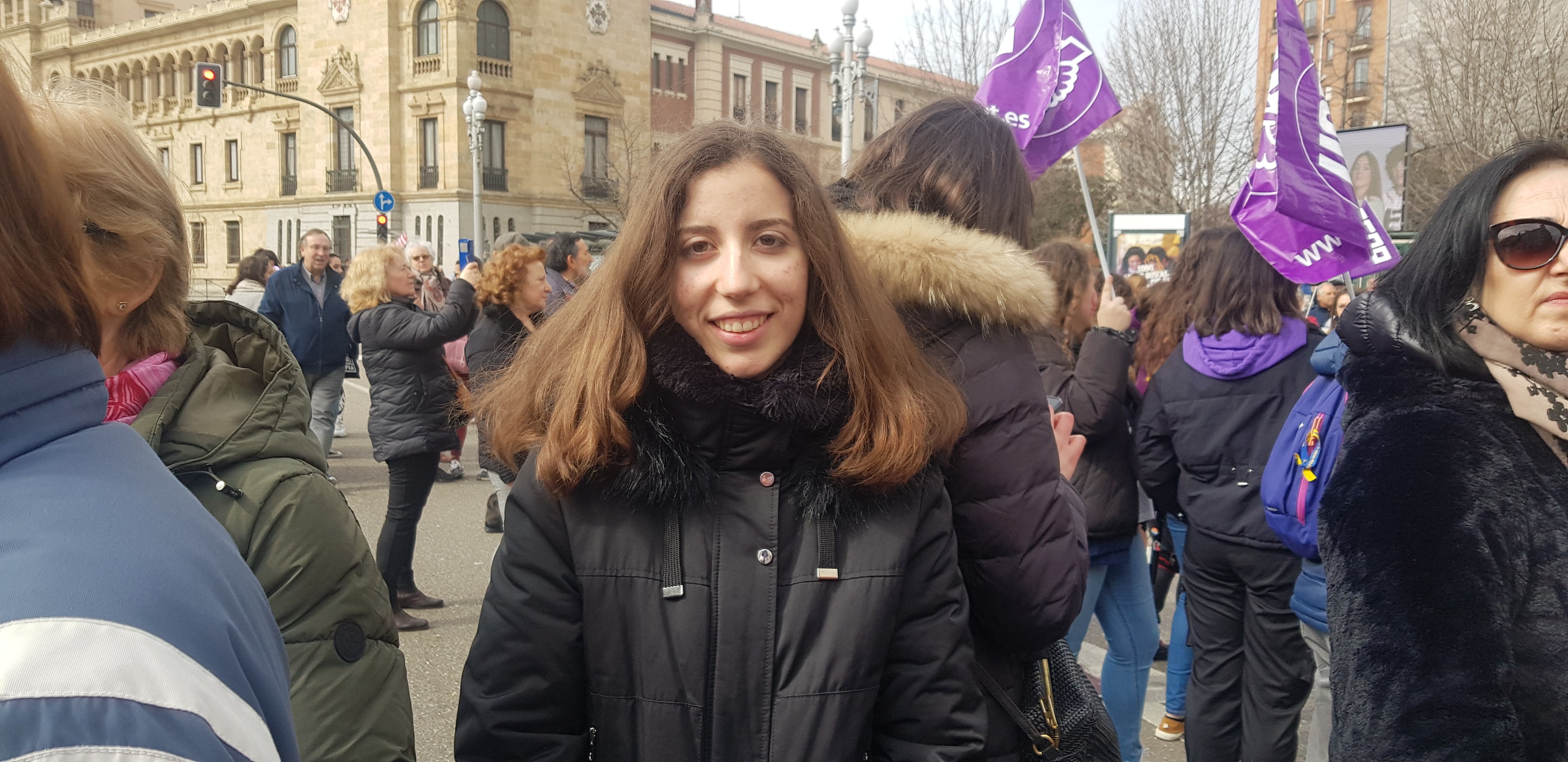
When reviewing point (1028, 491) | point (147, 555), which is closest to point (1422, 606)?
point (1028, 491)

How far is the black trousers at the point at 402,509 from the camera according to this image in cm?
554

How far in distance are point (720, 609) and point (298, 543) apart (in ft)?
2.36

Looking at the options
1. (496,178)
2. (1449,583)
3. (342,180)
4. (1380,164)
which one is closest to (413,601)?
(1449,583)

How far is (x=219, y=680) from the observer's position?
3.10 ft

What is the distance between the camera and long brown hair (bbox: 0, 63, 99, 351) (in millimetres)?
938

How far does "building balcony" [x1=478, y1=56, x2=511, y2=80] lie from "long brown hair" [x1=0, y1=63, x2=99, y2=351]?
132 ft

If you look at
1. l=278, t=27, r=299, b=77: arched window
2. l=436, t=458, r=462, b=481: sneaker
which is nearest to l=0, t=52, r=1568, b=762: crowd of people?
l=436, t=458, r=462, b=481: sneaker

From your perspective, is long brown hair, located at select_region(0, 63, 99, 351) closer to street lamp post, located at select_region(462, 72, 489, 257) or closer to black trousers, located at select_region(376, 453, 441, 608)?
black trousers, located at select_region(376, 453, 441, 608)

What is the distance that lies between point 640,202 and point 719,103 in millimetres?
46936

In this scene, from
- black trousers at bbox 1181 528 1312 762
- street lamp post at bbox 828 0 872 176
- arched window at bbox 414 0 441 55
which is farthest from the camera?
arched window at bbox 414 0 441 55

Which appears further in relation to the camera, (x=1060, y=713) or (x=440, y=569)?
(x=440, y=569)

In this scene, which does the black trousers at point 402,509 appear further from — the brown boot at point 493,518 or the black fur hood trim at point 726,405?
the black fur hood trim at point 726,405

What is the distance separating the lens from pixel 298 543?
69.2 inches

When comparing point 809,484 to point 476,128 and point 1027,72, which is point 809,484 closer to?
point 1027,72
